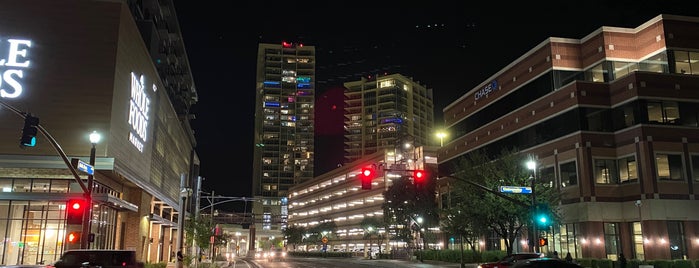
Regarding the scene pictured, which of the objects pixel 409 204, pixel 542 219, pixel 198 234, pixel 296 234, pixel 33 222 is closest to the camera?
pixel 542 219

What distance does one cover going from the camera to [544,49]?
55.6m

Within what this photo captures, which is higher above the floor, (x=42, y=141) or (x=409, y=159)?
(x=409, y=159)

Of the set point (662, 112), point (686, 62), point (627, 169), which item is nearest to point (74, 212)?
point (627, 169)

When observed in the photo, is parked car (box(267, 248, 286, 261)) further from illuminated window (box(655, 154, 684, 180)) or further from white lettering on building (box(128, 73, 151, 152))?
illuminated window (box(655, 154, 684, 180))

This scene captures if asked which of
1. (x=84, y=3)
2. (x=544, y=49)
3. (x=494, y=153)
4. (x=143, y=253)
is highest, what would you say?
(x=544, y=49)

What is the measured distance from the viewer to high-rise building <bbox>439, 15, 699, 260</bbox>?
4488 cm

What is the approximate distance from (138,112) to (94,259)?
23612 millimetres

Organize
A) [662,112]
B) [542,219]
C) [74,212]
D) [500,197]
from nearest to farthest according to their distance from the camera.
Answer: [74,212] → [542,219] → [500,197] → [662,112]

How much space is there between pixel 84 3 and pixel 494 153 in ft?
149

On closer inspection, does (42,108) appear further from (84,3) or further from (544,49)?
(544,49)

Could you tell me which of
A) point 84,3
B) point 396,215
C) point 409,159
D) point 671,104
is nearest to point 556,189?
point 671,104

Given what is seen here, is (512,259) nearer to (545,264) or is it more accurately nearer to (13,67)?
(545,264)

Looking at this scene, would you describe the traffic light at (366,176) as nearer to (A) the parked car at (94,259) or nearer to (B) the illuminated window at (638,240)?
(A) the parked car at (94,259)

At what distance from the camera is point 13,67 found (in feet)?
112
